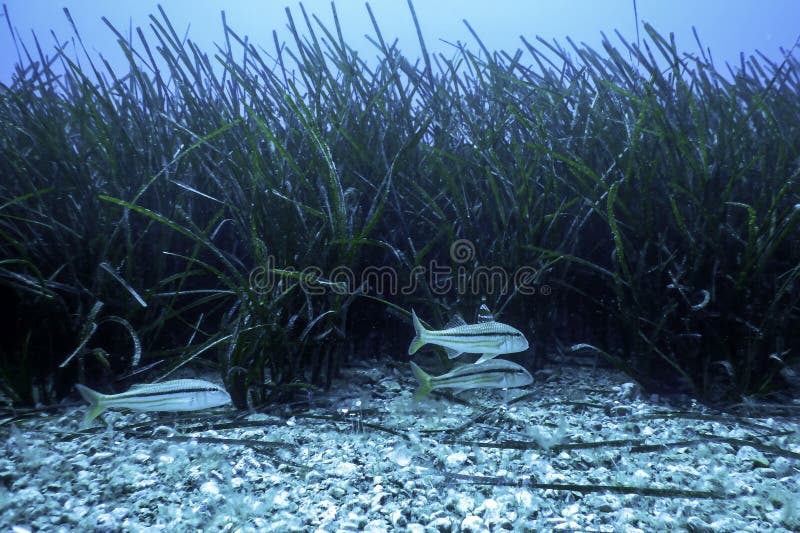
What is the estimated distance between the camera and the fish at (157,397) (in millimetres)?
2580

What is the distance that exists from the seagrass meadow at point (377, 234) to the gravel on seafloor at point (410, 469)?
0.48 m

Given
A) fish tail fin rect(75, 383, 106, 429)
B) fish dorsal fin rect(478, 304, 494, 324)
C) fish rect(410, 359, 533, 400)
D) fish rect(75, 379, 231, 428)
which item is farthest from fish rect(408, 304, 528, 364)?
fish tail fin rect(75, 383, 106, 429)

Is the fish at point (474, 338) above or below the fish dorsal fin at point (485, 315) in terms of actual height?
below

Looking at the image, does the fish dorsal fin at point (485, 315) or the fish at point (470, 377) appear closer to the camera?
the fish at point (470, 377)

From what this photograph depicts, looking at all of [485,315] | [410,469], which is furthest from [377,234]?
[410,469]

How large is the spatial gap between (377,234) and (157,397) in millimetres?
2235

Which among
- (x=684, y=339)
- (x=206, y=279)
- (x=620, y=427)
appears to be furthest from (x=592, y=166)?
(x=206, y=279)

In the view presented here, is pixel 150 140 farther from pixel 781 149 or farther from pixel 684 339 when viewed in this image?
pixel 781 149

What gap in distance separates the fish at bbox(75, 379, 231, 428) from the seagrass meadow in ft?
1.81

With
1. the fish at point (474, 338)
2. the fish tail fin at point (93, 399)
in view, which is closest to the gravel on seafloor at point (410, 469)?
the fish tail fin at point (93, 399)

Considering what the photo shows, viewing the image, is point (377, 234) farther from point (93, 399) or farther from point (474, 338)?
point (93, 399)

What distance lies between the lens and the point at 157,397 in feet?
8.49

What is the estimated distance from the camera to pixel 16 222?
3.91m

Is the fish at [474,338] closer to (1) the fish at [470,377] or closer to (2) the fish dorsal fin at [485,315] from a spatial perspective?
(1) the fish at [470,377]
